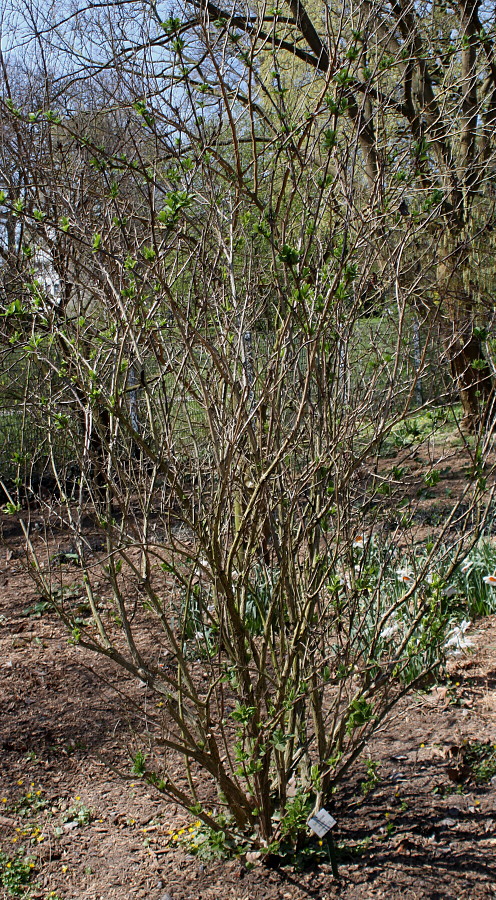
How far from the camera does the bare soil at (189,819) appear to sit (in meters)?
2.50

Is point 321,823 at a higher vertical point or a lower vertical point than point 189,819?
higher

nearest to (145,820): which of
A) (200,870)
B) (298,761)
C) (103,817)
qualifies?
(103,817)

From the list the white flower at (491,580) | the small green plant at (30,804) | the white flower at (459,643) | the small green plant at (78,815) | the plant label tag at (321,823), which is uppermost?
the white flower at (491,580)

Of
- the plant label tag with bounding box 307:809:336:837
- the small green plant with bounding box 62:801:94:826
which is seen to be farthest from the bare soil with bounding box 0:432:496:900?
the plant label tag with bounding box 307:809:336:837

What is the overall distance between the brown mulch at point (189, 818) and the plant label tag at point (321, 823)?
242 millimetres

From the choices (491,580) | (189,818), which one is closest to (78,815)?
(189,818)

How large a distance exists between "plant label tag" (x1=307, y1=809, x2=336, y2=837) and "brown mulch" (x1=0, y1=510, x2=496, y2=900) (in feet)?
0.79

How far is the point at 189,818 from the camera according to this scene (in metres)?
2.96

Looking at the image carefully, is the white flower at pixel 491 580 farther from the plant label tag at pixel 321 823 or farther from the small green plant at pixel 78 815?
the small green plant at pixel 78 815

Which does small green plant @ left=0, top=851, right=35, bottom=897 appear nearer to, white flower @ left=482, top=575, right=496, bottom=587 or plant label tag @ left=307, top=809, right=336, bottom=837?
plant label tag @ left=307, top=809, right=336, bottom=837

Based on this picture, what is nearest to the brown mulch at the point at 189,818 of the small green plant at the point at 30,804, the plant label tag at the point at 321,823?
the small green plant at the point at 30,804

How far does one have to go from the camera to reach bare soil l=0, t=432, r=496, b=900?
2.50 metres

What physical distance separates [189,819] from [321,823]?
787mm

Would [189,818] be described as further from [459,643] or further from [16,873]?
[459,643]
